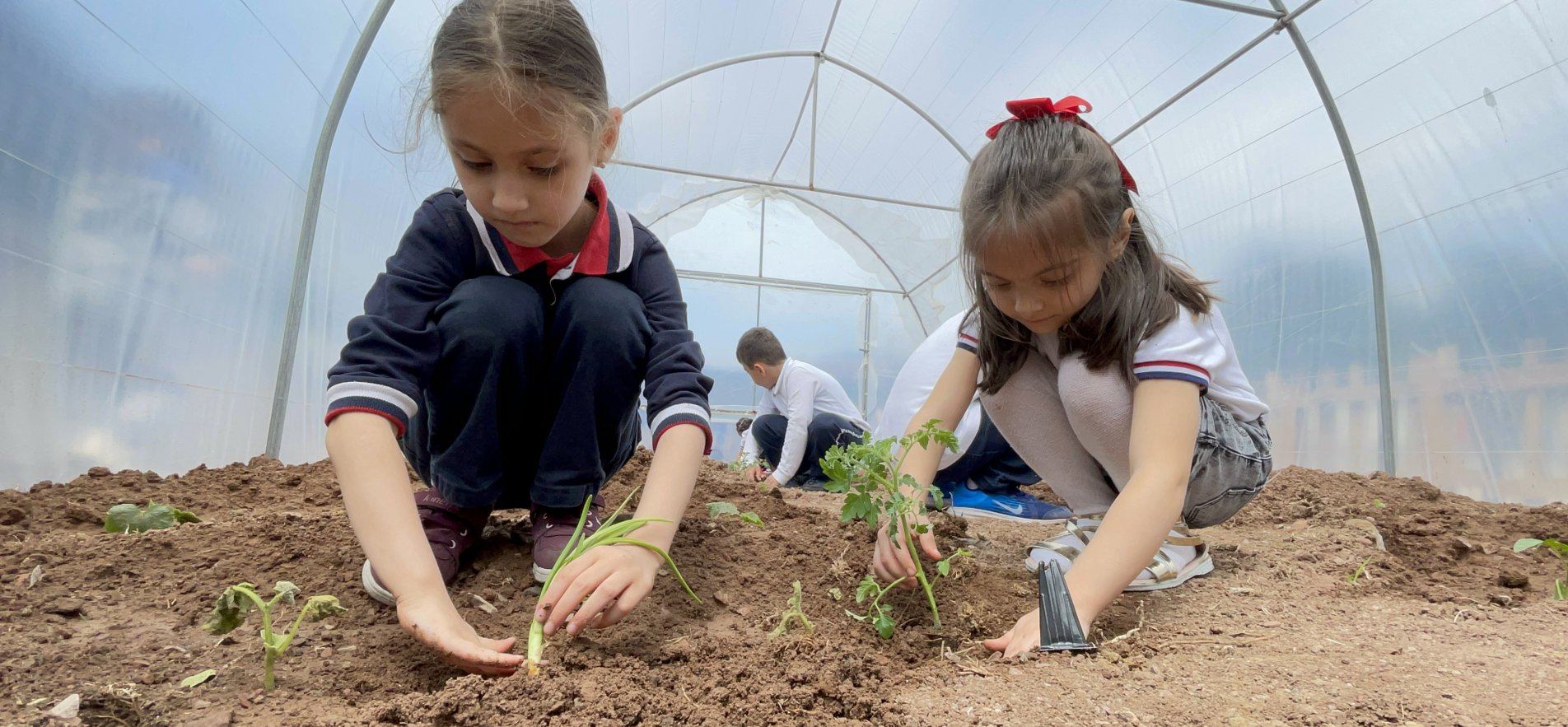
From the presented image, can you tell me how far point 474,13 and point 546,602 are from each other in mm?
1022

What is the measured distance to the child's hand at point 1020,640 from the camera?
1.21 meters

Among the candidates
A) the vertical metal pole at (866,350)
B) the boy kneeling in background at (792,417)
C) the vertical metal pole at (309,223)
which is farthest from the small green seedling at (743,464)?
the vertical metal pole at (866,350)

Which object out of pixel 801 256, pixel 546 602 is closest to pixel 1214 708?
pixel 546 602

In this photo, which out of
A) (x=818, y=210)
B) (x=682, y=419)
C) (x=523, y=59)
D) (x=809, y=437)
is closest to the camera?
(x=523, y=59)

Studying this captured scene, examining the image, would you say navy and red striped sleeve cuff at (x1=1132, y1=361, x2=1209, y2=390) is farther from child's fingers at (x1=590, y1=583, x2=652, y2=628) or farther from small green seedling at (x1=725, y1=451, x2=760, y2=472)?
small green seedling at (x1=725, y1=451, x2=760, y2=472)

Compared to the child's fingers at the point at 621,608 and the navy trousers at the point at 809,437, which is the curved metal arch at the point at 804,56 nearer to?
the navy trousers at the point at 809,437

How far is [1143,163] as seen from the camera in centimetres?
537

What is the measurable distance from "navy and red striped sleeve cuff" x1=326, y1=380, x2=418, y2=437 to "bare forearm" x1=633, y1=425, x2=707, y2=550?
1.32 ft

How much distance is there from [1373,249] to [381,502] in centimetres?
474

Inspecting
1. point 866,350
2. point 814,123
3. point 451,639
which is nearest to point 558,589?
point 451,639

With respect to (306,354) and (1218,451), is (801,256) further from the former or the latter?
(1218,451)

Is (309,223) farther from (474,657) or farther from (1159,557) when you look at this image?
(1159,557)

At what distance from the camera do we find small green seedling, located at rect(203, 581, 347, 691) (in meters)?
1.06

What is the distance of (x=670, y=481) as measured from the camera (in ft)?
4.40
